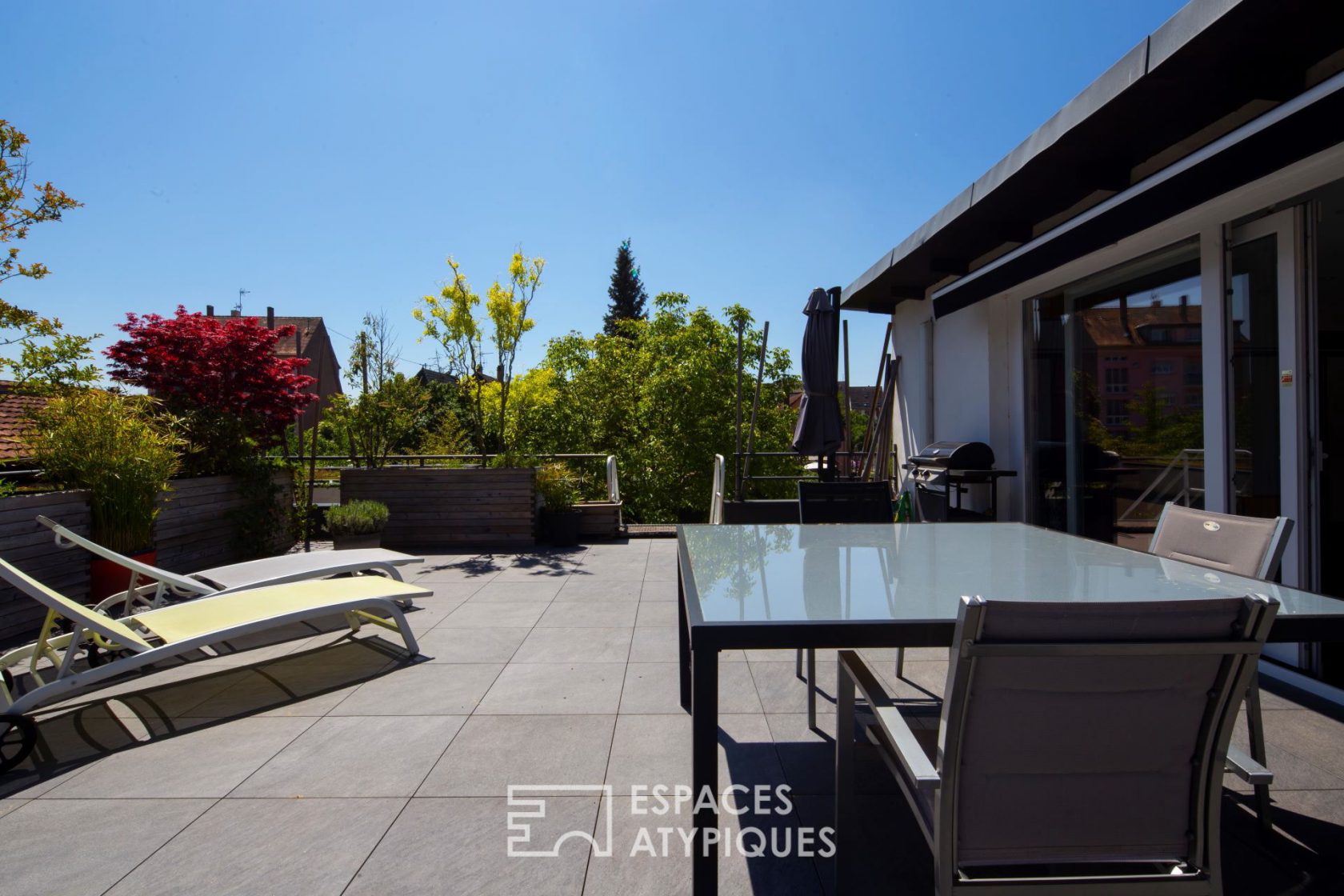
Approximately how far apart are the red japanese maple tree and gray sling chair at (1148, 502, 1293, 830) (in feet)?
21.5

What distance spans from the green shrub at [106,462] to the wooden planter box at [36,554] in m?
0.12

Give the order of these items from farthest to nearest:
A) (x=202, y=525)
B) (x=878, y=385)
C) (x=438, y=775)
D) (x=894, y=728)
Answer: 1. (x=878, y=385)
2. (x=202, y=525)
3. (x=438, y=775)
4. (x=894, y=728)

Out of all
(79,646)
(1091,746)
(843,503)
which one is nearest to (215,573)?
(79,646)

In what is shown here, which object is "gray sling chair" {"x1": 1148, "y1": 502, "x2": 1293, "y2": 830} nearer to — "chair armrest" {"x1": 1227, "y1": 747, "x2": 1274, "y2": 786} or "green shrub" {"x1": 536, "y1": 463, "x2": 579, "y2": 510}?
"chair armrest" {"x1": 1227, "y1": 747, "x2": 1274, "y2": 786}

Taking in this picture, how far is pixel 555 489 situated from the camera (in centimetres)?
749

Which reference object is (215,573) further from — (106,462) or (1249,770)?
(1249,770)

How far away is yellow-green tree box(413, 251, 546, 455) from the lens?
308 inches

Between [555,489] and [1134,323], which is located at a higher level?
[1134,323]

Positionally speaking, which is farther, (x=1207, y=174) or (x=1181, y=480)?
(x=1181, y=480)

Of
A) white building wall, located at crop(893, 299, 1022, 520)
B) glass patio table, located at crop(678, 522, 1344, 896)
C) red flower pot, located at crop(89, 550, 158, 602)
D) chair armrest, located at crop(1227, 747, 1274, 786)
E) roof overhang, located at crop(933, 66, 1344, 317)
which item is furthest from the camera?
white building wall, located at crop(893, 299, 1022, 520)

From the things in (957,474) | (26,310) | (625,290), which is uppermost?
(625,290)

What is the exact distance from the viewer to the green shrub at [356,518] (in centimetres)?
654

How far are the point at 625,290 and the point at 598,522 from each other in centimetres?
2906

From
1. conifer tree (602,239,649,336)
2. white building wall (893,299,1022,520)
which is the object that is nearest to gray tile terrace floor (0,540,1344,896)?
white building wall (893,299,1022,520)
